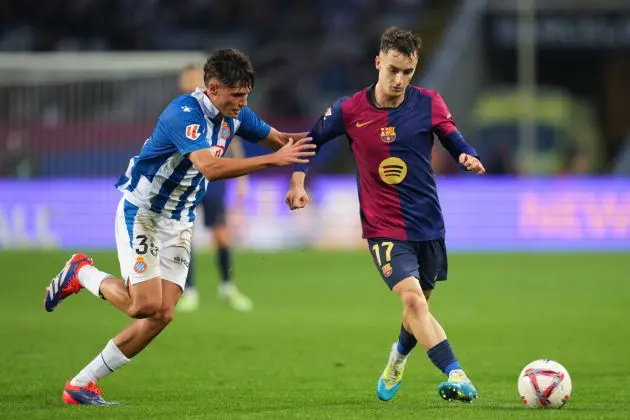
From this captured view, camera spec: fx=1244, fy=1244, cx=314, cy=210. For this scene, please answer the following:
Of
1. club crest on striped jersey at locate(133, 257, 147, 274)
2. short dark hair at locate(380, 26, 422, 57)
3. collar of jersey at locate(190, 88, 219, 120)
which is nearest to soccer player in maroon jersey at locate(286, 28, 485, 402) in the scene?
short dark hair at locate(380, 26, 422, 57)

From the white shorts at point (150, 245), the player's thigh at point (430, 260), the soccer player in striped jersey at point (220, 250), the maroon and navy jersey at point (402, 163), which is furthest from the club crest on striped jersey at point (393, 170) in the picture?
the soccer player in striped jersey at point (220, 250)

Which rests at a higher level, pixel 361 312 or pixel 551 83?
pixel 551 83

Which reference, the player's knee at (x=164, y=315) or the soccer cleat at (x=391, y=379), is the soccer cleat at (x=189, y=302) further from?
the soccer cleat at (x=391, y=379)

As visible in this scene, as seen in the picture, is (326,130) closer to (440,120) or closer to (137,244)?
(440,120)

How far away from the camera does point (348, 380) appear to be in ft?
31.8

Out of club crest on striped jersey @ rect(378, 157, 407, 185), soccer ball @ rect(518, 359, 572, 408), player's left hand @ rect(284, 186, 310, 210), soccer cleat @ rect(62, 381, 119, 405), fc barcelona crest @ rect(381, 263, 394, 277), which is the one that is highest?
club crest on striped jersey @ rect(378, 157, 407, 185)

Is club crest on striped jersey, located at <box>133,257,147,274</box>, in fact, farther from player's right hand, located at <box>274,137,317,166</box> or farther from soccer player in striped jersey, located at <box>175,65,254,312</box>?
soccer player in striped jersey, located at <box>175,65,254,312</box>

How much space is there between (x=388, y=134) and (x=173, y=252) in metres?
1.70

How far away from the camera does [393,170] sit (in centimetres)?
845

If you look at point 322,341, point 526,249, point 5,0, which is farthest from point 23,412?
point 5,0

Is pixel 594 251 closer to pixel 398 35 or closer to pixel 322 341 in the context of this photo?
pixel 322 341

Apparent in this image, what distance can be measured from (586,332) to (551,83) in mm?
27709

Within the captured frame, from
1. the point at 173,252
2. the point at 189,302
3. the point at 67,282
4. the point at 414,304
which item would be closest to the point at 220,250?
the point at 189,302

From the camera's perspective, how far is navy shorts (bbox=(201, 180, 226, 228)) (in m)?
15.7
